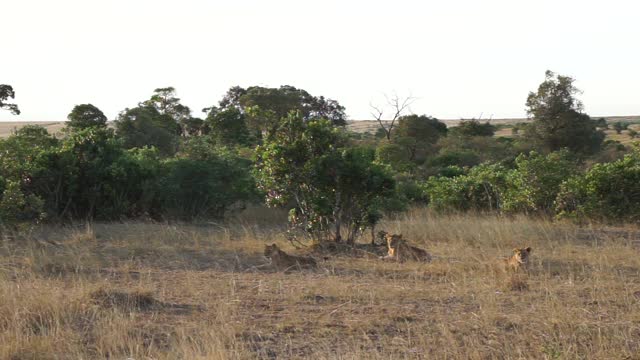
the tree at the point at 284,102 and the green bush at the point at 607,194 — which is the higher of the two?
the tree at the point at 284,102

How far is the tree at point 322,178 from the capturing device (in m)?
9.83

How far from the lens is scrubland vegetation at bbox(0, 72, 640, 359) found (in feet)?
16.6

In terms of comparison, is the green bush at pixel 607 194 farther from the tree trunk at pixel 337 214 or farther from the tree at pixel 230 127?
the tree at pixel 230 127

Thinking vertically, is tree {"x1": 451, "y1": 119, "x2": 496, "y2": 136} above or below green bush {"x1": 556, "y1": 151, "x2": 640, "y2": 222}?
above

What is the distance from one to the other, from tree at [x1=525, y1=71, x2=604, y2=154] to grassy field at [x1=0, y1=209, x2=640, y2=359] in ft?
64.7

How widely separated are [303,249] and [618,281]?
4588 millimetres

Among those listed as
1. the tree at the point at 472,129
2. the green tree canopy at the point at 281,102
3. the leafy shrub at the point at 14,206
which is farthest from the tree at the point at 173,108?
the leafy shrub at the point at 14,206

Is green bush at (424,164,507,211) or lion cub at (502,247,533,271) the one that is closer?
lion cub at (502,247,533,271)

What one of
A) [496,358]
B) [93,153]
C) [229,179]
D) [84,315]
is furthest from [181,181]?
[496,358]

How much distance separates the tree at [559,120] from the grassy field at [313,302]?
19.7m

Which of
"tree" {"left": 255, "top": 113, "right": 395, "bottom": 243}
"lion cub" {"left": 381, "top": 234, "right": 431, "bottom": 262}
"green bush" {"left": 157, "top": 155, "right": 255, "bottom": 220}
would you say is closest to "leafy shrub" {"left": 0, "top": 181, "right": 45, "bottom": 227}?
"green bush" {"left": 157, "top": 155, "right": 255, "bottom": 220}

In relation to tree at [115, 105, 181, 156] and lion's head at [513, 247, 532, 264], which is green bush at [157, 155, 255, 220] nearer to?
lion's head at [513, 247, 532, 264]

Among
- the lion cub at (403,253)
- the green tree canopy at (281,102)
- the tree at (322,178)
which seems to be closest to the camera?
the lion cub at (403,253)

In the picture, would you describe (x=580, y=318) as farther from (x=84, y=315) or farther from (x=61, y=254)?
(x=61, y=254)
